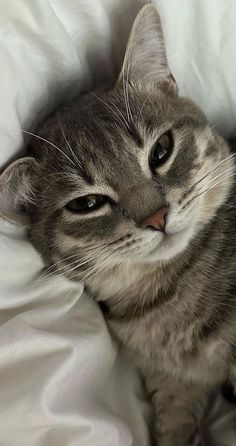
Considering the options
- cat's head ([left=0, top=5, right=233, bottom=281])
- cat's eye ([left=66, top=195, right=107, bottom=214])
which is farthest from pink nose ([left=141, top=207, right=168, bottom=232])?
cat's eye ([left=66, top=195, right=107, bottom=214])

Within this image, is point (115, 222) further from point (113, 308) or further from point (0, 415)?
point (0, 415)

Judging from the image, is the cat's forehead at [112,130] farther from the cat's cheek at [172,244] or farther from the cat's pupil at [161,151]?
the cat's cheek at [172,244]

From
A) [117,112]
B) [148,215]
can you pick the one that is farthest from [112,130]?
[148,215]

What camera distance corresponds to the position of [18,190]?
3.59ft

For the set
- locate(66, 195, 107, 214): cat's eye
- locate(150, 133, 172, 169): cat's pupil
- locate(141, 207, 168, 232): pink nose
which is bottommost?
locate(141, 207, 168, 232): pink nose

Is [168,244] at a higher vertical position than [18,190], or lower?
lower

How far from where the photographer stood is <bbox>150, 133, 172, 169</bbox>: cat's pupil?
3.53 ft

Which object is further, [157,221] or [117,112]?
[117,112]

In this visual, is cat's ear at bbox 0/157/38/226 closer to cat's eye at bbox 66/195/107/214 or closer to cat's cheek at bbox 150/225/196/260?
cat's eye at bbox 66/195/107/214

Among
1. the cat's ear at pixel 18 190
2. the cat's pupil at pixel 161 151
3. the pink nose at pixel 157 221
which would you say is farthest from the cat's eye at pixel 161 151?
the cat's ear at pixel 18 190

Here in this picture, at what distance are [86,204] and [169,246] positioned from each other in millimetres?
182

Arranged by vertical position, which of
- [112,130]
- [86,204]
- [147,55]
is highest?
[147,55]

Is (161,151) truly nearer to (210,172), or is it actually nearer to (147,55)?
(210,172)

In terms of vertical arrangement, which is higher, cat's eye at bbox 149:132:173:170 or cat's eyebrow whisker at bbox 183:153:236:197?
cat's eye at bbox 149:132:173:170
